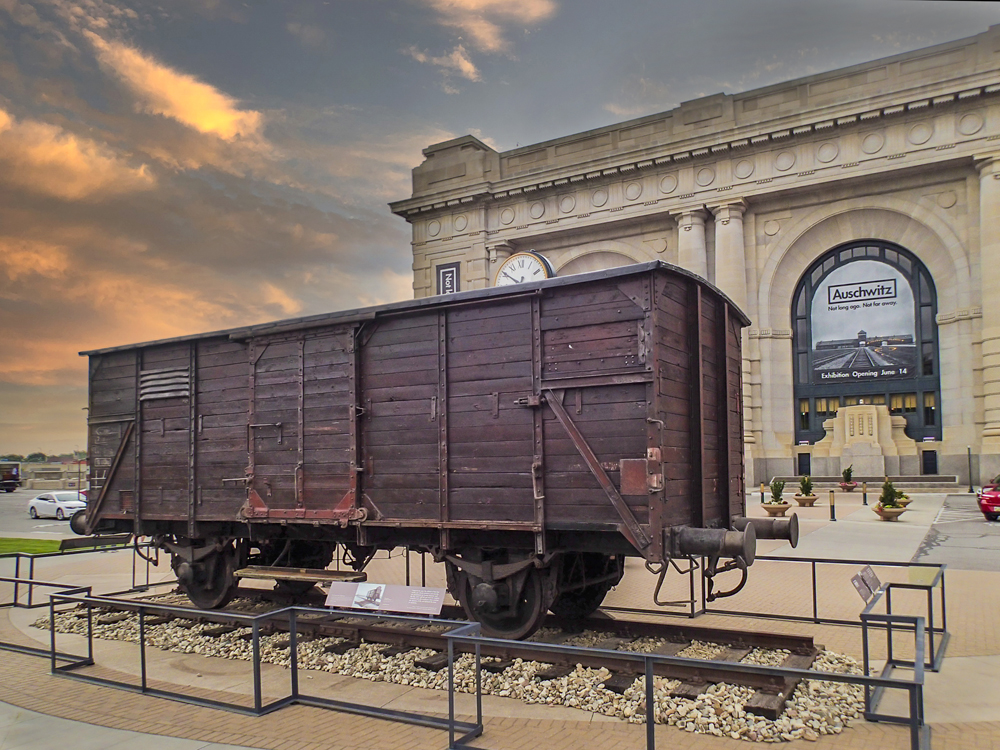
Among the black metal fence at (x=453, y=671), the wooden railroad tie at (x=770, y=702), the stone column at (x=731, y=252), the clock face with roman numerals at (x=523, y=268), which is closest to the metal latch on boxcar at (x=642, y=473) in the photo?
the black metal fence at (x=453, y=671)

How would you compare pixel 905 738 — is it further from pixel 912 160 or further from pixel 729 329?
pixel 912 160

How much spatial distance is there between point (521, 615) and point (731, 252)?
116 feet

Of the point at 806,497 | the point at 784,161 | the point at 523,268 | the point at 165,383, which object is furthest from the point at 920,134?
the point at 165,383

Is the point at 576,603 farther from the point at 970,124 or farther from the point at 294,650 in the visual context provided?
the point at 970,124

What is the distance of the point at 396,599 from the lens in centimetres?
781

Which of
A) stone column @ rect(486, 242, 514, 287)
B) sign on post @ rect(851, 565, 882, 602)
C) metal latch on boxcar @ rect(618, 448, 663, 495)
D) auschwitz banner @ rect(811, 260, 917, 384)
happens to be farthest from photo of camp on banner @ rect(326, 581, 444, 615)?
stone column @ rect(486, 242, 514, 287)

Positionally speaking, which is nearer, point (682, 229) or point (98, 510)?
point (98, 510)

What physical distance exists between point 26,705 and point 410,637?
12.6ft

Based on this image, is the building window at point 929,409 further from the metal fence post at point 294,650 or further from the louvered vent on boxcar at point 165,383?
the metal fence post at point 294,650

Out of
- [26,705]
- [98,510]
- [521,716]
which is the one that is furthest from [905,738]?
[98,510]

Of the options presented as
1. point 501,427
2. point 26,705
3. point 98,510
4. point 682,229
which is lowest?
point 26,705

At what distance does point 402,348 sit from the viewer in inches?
371

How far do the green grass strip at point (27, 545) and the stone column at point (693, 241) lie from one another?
3187 cm

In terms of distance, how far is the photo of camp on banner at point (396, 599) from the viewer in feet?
25.4
